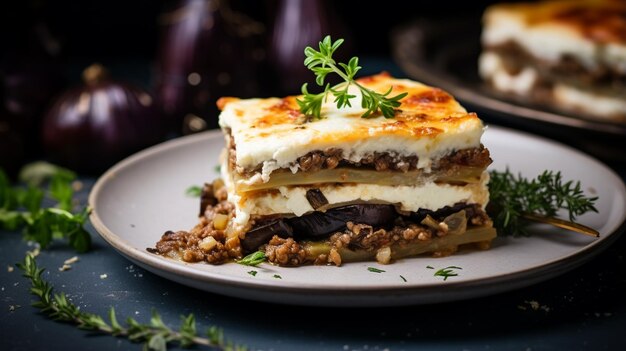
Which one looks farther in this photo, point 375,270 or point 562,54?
point 562,54

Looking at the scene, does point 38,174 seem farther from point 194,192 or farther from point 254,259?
point 254,259

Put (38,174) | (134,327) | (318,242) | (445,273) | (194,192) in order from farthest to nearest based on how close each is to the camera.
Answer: (38,174), (194,192), (318,242), (445,273), (134,327)

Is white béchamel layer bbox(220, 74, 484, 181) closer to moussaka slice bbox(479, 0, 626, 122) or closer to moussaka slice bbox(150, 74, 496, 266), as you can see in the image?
moussaka slice bbox(150, 74, 496, 266)

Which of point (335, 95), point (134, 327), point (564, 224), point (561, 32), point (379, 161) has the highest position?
point (561, 32)

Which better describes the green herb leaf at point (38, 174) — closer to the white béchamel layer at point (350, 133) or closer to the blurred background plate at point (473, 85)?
the white béchamel layer at point (350, 133)

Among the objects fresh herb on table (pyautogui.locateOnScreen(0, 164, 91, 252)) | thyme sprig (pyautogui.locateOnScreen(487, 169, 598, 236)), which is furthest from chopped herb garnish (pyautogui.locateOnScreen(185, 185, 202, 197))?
thyme sprig (pyautogui.locateOnScreen(487, 169, 598, 236))

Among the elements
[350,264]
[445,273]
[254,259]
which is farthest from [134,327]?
[445,273]

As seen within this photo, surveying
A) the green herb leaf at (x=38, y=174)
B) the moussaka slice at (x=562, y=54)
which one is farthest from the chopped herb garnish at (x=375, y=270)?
the moussaka slice at (x=562, y=54)
